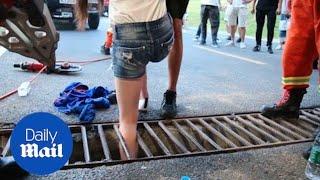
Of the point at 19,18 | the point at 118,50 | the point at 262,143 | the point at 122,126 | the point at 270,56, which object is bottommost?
the point at 270,56

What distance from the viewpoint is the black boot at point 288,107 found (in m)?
2.89

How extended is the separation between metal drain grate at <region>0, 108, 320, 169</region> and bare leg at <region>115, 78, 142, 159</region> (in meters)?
0.18

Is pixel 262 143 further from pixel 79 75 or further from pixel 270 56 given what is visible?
pixel 270 56

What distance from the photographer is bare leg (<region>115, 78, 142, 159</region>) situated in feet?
6.38

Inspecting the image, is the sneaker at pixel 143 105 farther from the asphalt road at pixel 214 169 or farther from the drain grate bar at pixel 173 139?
the asphalt road at pixel 214 169

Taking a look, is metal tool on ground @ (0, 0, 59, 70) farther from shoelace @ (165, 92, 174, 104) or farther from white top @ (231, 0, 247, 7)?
white top @ (231, 0, 247, 7)

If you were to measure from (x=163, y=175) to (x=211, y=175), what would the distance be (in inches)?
9.0

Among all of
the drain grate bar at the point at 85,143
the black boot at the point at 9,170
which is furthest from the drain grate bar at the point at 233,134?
the black boot at the point at 9,170

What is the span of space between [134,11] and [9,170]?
907 millimetres

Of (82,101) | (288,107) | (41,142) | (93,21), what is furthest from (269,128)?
(93,21)

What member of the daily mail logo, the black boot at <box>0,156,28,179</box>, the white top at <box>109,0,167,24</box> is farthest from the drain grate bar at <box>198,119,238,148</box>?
the daily mail logo

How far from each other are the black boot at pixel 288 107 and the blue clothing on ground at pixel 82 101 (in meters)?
1.23

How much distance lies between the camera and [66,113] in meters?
2.77

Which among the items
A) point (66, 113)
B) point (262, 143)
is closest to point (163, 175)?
point (262, 143)
